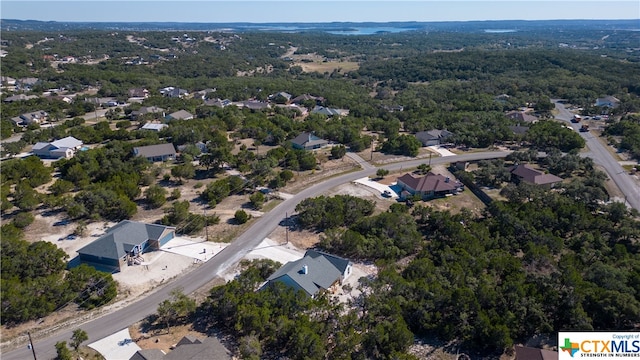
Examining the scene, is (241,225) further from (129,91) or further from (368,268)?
(129,91)

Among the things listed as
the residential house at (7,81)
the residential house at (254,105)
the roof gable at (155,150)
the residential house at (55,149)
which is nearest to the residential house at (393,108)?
the residential house at (254,105)

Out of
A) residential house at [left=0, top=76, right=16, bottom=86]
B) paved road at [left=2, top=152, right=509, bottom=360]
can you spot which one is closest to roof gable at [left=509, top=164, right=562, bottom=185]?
paved road at [left=2, top=152, right=509, bottom=360]

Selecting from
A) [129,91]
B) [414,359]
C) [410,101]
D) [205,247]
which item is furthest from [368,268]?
[129,91]

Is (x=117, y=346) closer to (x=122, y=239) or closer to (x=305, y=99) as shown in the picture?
(x=122, y=239)

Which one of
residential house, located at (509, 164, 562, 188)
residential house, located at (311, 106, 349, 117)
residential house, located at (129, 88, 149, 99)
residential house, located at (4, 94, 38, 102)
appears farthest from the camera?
residential house, located at (129, 88, 149, 99)

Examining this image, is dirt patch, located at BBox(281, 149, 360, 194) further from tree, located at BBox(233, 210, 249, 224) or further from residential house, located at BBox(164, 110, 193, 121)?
residential house, located at BBox(164, 110, 193, 121)
